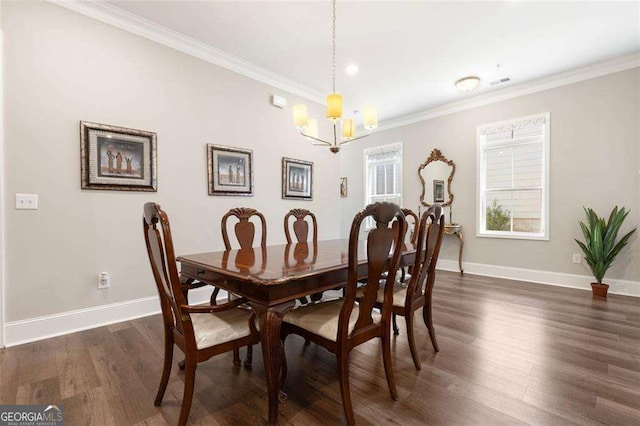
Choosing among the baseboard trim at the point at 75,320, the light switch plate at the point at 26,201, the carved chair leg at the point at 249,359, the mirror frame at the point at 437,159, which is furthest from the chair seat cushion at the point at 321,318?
the mirror frame at the point at 437,159

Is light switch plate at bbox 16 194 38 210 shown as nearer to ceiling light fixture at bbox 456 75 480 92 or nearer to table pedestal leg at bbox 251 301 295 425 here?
table pedestal leg at bbox 251 301 295 425

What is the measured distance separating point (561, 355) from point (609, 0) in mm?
3101

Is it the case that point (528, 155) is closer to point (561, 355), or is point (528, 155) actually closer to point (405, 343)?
point (561, 355)

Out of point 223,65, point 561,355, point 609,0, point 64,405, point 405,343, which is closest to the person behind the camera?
point 64,405

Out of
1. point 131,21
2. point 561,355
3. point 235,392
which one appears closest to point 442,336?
point 561,355

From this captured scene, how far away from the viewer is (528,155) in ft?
14.3

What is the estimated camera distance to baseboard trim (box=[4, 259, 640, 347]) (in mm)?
2324

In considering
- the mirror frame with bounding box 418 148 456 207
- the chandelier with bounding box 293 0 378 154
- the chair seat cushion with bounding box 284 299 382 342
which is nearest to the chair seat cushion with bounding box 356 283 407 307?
the chair seat cushion with bounding box 284 299 382 342

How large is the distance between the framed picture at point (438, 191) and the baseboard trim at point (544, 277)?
1.11m

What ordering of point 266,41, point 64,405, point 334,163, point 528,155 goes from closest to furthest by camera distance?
point 64,405
point 266,41
point 528,155
point 334,163

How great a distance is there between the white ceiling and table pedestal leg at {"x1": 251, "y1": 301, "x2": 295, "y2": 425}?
268cm

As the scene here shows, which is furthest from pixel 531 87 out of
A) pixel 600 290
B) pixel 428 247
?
pixel 428 247

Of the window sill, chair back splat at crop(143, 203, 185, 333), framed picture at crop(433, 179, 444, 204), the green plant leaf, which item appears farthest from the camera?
framed picture at crop(433, 179, 444, 204)

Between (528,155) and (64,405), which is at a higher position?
(528,155)
